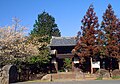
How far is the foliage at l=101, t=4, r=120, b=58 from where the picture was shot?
33.3 meters

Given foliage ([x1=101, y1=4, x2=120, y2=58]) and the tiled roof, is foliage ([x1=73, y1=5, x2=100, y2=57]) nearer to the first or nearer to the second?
foliage ([x1=101, y1=4, x2=120, y2=58])

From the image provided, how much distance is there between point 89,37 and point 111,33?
3.01 m

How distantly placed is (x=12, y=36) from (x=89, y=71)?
13.0 m

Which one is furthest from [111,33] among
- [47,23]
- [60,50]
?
[47,23]

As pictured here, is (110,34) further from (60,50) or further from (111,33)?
(60,50)

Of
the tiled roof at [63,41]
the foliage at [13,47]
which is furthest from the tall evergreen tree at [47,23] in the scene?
the foliage at [13,47]

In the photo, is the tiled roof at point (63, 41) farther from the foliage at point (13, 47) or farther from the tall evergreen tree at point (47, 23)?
the tall evergreen tree at point (47, 23)

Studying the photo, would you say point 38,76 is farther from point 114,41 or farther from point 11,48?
point 114,41

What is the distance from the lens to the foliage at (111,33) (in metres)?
33.3

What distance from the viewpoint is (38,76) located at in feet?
104

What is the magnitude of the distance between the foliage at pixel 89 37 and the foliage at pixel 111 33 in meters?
1.28

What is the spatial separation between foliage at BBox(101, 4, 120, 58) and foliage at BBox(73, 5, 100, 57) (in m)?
1.28

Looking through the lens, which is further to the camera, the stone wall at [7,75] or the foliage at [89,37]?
the foliage at [89,37]

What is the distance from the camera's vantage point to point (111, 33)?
1335 inches
